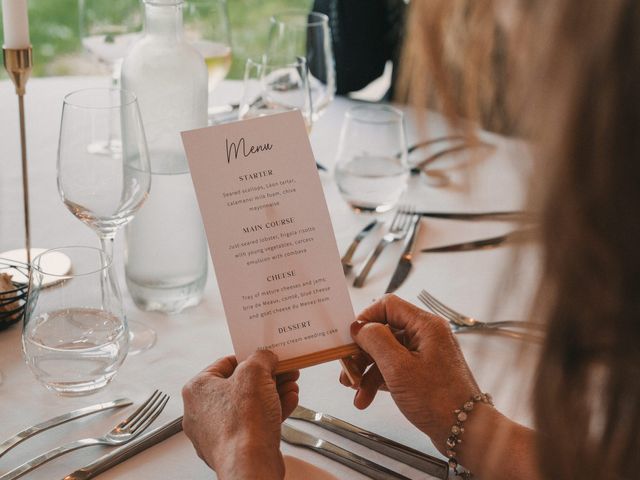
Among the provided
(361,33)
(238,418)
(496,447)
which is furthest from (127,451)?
(361,33)

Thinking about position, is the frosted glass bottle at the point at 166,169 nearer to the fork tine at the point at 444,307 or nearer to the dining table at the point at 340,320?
the dining table at the point at 340,320

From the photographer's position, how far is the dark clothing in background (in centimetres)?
222

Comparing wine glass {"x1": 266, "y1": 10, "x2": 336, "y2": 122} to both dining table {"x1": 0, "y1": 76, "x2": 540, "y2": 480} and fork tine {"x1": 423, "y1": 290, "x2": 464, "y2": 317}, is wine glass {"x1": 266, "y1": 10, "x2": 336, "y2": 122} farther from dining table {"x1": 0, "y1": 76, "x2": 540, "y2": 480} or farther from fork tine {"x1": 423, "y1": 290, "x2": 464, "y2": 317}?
fork tine {"x1": 423, "y1": 290, "x2": 464, "y2": 317}

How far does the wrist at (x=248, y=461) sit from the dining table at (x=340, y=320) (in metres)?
0.07

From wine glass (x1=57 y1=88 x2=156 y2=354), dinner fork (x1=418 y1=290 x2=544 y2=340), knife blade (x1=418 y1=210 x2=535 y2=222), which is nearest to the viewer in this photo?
wine glass (x1=57 y1=88 x2=156 y2=354)

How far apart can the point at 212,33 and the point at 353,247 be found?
0.59 meters

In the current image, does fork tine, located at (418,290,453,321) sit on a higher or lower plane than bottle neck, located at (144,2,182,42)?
lower

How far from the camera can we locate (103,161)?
1082 millimetres

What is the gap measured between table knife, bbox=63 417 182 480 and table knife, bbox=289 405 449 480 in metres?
0.14

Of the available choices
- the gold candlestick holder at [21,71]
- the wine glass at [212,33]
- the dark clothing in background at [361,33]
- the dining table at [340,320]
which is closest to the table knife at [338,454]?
the dining table at [340,320]

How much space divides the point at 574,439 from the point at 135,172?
0.67 metres

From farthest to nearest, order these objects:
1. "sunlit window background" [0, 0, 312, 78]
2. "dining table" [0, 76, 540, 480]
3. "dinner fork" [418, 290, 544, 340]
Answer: "sunlit window background" [0, 0, 312, 78]
"dinner fork" [418, 290, 544, 340]
"dining table" [0, 76, 540, 480]

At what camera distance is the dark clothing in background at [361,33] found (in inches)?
87.5

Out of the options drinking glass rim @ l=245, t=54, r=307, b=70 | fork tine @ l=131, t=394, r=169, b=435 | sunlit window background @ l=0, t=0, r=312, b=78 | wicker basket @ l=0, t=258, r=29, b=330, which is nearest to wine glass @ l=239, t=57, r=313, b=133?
drinking glass rim @ l=245, t=54, r=307, b=70
